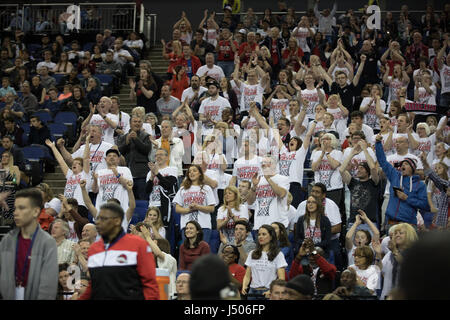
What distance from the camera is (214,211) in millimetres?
10039

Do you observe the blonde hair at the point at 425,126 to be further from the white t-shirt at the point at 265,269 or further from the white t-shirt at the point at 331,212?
the white t-shirt at the point at 265,269

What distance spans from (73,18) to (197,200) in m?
11.5

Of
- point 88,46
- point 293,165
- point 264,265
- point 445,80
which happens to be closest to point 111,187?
point 293,165

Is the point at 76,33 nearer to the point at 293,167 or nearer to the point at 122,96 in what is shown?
the point at 122,96

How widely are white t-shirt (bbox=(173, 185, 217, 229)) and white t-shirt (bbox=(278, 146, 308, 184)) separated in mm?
1427

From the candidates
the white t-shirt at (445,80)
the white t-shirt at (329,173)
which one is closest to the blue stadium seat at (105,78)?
the white t-shirt at (329,173)

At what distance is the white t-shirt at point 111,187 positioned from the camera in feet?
33.7

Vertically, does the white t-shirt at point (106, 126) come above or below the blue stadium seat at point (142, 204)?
above

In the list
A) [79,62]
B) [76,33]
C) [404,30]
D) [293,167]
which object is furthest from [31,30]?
[293,167]

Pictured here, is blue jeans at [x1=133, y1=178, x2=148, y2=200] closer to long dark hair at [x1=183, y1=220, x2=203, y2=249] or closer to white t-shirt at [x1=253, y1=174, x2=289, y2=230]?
white t-shirt at [x1=253, y1=174, x2=289, y2=230]

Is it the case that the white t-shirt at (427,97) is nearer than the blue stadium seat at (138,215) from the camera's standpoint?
No

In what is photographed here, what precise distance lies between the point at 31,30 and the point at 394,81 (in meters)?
10.8

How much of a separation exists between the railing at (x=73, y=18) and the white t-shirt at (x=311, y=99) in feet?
25.0

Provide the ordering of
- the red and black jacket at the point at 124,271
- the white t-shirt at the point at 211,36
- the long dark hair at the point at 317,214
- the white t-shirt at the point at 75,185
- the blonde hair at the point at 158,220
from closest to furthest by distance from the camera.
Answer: the red and black jacket at the point at 124,271, the long dark hair at the point at 317,214, the blonde hair at the point at 158,220, the white t-shirt at the point at 75,185, the white t-shirt at the point at 211,36
